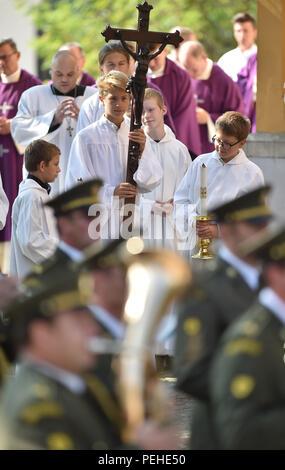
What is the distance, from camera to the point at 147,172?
9.67 meters

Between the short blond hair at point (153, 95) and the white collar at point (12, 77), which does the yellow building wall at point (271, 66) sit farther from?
the white collar at point (12, 77)

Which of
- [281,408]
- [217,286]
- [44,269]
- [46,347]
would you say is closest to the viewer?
[46,347]

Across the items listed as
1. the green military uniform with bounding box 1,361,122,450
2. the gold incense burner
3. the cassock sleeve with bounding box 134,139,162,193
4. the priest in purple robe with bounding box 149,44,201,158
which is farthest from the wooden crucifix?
the green military uniform with bounding box 1,361,122,450

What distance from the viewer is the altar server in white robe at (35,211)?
905 cm

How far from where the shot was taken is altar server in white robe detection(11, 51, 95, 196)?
11.4 meters

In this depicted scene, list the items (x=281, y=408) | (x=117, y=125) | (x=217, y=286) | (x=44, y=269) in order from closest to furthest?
(x=281, y=408) < (x=217, y=286) < (x=44, y=269) < (x=117, y=125)

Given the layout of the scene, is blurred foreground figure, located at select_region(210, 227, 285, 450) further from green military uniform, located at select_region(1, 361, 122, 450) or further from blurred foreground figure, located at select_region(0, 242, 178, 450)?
green military uniform, located at select_region(1, 361, 122, 450)

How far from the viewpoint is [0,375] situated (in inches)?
190

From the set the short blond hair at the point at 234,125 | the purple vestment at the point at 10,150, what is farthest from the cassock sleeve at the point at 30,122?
the short blond hair at the point at 234,125

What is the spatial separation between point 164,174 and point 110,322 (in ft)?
18.4

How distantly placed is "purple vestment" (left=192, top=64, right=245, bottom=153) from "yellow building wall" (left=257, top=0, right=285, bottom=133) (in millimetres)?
833

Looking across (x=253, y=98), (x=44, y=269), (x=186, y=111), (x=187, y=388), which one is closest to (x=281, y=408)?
(x=187, y=388)
